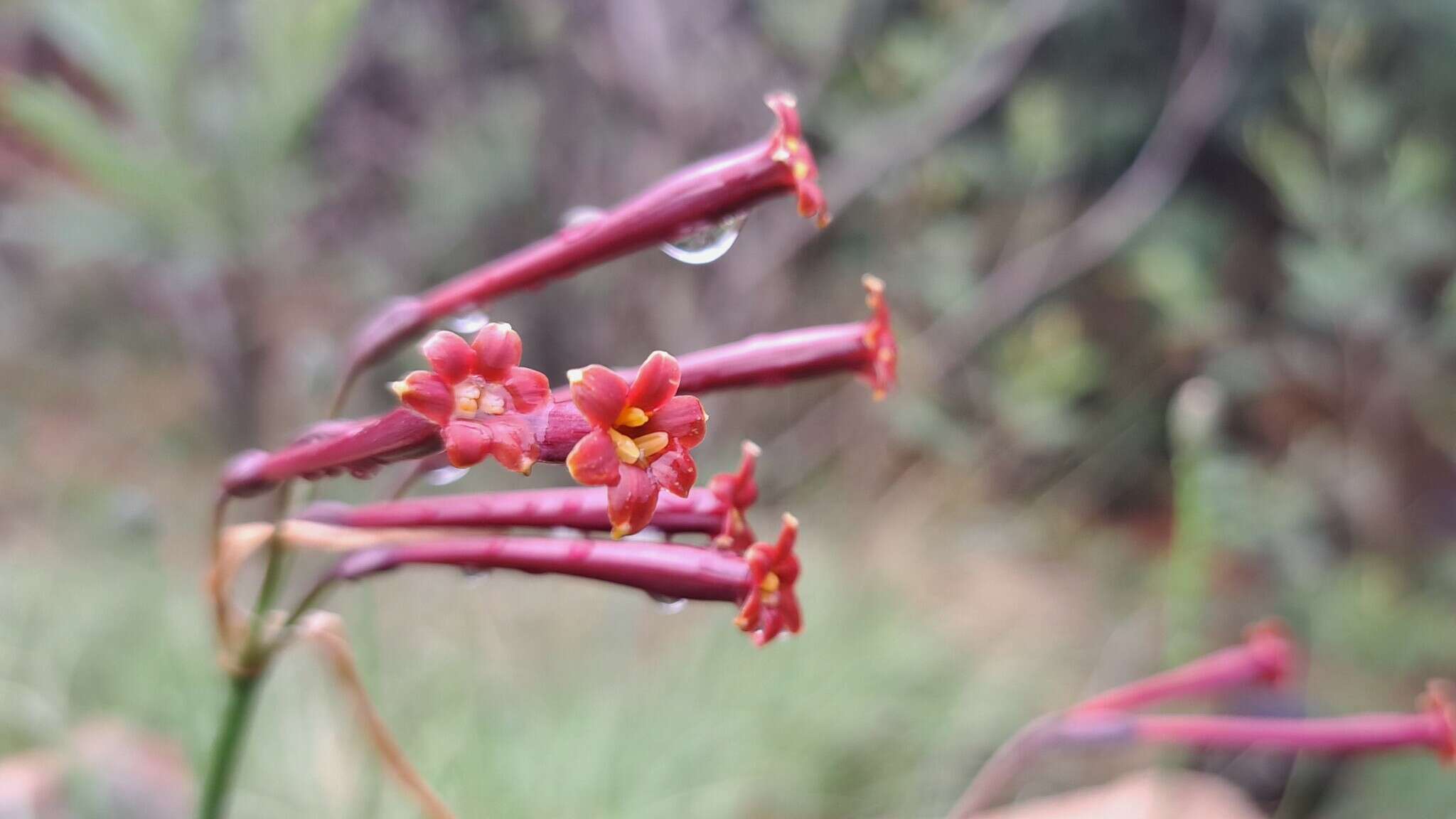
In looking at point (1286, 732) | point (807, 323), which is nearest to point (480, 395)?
point (1286, 732)

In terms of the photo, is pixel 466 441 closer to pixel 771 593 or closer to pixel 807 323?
pixel 771 593

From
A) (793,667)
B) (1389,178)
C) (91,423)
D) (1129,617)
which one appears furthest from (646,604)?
(91,423)

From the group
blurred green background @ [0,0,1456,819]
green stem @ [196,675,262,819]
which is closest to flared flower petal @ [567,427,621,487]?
green stem @ [196,675,262,819]

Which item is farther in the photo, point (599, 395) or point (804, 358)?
point (804, 358)

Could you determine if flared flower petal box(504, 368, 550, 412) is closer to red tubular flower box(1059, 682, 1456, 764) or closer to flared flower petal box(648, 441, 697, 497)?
flared flower petal box(648, 441, 697, 497)

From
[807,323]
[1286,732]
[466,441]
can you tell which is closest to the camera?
[466,441]
